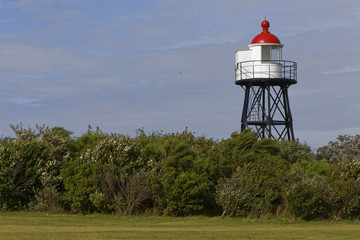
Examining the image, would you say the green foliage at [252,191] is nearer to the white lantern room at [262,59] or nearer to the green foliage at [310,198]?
the green foliage at [310,198]

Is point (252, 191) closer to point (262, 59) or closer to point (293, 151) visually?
point (293, 151)

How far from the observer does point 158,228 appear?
90.3 ft

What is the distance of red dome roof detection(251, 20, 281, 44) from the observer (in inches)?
1756

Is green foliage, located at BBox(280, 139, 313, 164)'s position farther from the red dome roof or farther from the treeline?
the red dome roof

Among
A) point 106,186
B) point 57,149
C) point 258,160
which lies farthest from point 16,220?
point 258,160

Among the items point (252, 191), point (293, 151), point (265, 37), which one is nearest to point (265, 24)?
point (265, 37)

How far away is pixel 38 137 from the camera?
38.9 meters

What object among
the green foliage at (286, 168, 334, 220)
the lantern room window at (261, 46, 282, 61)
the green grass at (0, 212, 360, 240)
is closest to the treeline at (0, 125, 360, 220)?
the green foliage at (286, 168, 334, 220)

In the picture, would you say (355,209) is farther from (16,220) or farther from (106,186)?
(16,220)

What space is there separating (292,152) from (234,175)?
680 cm

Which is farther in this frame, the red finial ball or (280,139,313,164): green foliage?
the red finial ball

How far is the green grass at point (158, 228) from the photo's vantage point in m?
23.7

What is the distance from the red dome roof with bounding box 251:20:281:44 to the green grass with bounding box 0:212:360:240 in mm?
16103

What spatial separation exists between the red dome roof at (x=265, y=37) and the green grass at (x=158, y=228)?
16.1 meters
